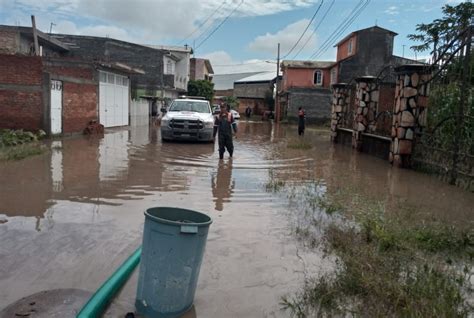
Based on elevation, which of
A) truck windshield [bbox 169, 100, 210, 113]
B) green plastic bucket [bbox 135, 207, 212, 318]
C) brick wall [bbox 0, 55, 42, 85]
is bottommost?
green plastic bucket [bbox 135, 207, 212, 318]

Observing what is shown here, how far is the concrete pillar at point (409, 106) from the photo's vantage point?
11547 mm

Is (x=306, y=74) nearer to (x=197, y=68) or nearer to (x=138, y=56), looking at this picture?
(x=138, y=56)

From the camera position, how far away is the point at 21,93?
15906 mm

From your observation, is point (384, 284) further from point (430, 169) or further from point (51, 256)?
point (430, 169)

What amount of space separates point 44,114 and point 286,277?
1425 centimetres

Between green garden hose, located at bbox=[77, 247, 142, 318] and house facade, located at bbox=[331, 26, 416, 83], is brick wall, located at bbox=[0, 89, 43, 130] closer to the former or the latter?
green garden hose, located at bbox=[77, 247, 142, 318]

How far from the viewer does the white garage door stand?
74.7 ft

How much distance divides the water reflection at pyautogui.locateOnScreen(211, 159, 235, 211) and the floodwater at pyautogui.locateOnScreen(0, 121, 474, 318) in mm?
22

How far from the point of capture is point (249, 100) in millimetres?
62844

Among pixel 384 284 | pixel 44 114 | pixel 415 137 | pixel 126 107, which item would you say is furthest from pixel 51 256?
pixel 126 107

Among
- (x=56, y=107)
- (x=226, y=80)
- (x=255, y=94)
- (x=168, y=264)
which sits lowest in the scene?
(x=168, y=264)

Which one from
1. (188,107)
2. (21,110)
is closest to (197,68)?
(188,107)

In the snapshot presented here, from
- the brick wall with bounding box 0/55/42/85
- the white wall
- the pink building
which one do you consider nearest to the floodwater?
the brick wall with bounding box 0/55/42/85

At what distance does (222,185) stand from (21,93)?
10.7 m
